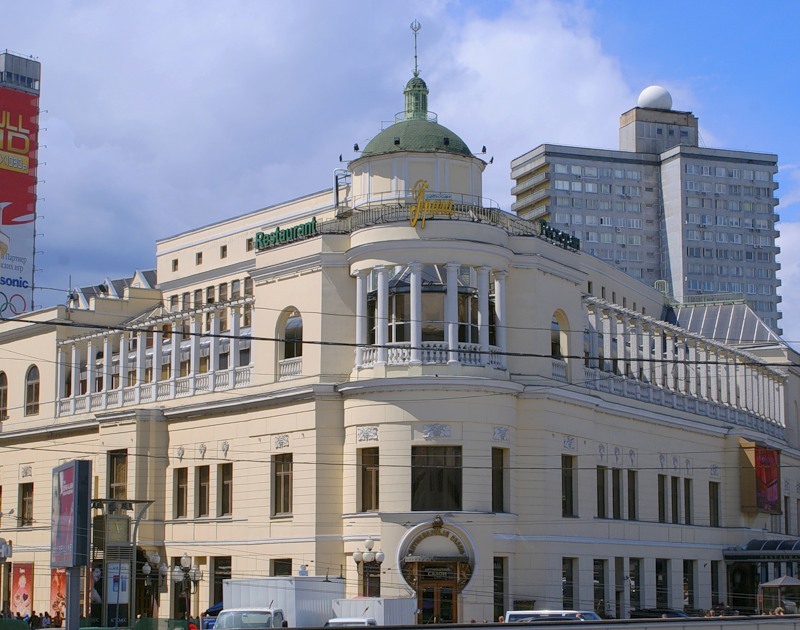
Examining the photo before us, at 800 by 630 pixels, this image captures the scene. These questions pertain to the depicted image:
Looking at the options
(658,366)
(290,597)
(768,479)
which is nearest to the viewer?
(290,597)

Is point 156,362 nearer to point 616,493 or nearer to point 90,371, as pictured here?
point 90,371

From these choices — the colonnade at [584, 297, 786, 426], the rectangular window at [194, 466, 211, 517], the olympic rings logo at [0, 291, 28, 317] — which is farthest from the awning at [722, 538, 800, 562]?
the olympic rings logo at [0, 291, 28, 317]

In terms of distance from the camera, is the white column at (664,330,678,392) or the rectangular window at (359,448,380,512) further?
the white column at (664,330,678,392)

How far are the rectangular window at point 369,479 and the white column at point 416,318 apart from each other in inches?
162

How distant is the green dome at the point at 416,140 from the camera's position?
63.0 metres

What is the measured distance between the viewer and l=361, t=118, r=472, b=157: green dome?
207 ft

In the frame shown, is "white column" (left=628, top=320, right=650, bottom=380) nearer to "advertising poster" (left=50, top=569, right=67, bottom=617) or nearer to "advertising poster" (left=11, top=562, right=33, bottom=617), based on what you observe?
"advertising poster" (left=50, top=569, right=67, bottom=617)

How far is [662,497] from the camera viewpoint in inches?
2854

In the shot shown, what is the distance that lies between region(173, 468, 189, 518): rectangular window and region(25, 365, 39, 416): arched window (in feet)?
44.3

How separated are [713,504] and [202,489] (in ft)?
91.7

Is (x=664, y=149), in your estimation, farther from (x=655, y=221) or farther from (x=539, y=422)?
(x=539, y=422)

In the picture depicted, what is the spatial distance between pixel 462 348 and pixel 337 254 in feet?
22.8

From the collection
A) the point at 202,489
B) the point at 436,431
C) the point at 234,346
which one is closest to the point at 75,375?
the point at 202,489

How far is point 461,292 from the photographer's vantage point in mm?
59188
